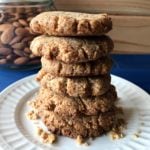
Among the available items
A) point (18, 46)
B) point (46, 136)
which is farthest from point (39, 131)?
point (18, 46)

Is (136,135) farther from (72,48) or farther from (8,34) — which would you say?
(8,34)

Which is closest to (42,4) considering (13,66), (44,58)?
(13,66)

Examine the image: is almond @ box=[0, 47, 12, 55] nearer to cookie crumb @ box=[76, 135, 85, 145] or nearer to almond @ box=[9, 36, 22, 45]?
almond @ box=[9, 36, 22, 45]

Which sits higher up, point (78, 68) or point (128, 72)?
point (78, 68)

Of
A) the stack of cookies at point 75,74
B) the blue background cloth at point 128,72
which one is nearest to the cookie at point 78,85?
the stack of cookies at point 75,74

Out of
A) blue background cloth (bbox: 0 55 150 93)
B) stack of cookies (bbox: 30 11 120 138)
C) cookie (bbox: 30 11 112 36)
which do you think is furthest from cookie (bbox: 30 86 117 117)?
blue background cloth (bbox: 0 55 150 93)
